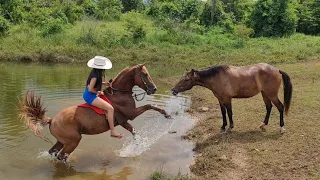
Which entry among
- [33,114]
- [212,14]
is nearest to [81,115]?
[33,114]

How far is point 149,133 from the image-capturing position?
31.4ft

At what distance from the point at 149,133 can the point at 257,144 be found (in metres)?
3.03

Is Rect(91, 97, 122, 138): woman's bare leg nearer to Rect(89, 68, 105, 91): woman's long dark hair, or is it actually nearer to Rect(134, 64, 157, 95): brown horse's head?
Rect(89, 68, 105, 91): woman's long dark hair

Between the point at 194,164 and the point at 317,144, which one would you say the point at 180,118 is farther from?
the point at 317,144

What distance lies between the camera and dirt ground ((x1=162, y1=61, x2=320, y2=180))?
6586 mm

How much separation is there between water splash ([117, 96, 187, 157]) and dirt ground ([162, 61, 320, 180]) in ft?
2.55

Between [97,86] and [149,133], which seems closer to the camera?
[97,86]

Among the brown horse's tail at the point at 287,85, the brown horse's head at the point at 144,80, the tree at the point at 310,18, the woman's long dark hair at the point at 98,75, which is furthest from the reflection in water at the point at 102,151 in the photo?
the tree at the point at 310,18

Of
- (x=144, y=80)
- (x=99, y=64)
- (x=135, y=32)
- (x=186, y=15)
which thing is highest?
(x=99, y=64)

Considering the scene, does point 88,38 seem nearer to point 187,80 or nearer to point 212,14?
point 212,14

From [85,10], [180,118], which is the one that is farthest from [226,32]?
[180,118]

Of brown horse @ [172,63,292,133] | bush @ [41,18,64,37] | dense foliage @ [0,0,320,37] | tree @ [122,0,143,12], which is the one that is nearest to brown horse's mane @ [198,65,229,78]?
brown horse @ [172,63,292,133]

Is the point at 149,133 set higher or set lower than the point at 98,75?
lower

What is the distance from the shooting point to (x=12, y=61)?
2253cm
